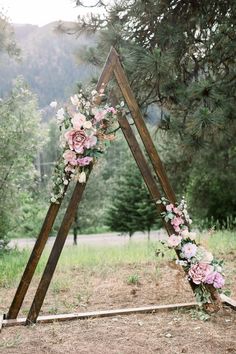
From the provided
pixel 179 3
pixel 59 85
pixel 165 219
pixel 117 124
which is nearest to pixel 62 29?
pixel 179 3

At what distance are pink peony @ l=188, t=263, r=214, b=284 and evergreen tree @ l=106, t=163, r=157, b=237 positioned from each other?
17846mm

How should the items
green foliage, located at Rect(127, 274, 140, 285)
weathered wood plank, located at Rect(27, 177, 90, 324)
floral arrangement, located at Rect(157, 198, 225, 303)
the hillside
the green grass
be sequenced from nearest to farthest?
1. weathered wood plank, located at Rect(27, 177, 90, 324)
2. floral arrangement, located at Rect(157, 198, 225, 303)
3. green foliage, located at Rect(127, 274, 140, 285)
4. the green grass
5. the hillside

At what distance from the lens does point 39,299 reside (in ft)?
11.3

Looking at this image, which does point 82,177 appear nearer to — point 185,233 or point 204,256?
point 185,233

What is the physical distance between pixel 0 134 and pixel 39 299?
6784 mm

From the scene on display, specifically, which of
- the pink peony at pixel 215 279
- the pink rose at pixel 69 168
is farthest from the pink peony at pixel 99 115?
the pink peony at pixel 215 279

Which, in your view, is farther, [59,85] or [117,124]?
[59,85]

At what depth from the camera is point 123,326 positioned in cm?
330

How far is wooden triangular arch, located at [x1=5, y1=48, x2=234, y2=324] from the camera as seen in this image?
11.3 ft

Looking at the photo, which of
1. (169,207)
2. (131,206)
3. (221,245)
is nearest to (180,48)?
(169,207)

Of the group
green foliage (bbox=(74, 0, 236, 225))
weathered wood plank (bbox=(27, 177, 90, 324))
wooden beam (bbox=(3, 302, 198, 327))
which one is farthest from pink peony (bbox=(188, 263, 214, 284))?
green foliage (bbox=(74, 0, 236, 225))

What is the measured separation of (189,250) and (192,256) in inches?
2.0

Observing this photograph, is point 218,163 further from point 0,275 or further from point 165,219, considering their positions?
point 165,219

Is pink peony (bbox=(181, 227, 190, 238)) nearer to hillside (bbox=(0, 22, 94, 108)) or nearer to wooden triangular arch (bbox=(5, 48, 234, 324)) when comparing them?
wooden triangular arch (bbox=(5, 48, 234, 324))
